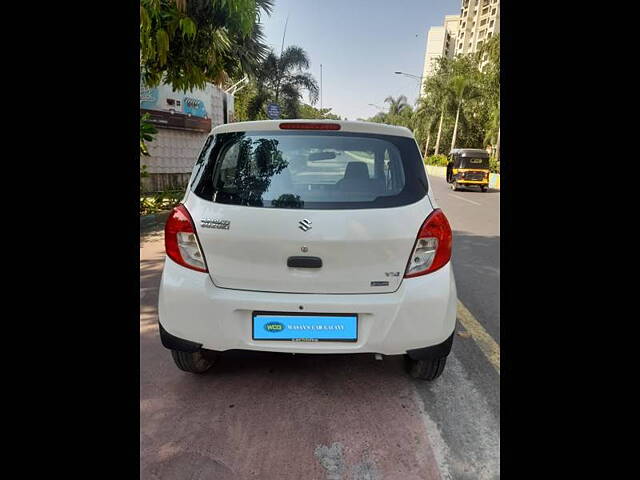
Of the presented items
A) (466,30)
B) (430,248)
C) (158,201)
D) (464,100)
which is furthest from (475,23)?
(430,248)

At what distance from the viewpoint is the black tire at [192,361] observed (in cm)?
233

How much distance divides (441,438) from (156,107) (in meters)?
10.4

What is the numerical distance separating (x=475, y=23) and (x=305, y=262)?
90206 mm

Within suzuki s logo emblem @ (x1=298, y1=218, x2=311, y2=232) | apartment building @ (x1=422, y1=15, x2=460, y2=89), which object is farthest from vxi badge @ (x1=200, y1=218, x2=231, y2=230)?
apartment building @ (x1=422, y1=15, x2=460, y2=89)

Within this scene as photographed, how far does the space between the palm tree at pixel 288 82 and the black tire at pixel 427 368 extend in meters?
18.8

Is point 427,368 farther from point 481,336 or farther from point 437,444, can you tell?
point 481,336

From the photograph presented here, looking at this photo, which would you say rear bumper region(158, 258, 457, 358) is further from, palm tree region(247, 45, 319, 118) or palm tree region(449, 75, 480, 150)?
palm tree region(449, 75, 480, 150)

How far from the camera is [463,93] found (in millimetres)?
A: 33094

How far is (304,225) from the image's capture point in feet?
6.22

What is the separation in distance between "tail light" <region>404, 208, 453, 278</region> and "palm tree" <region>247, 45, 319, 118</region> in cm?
1885

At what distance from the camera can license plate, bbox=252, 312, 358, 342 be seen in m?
1.94

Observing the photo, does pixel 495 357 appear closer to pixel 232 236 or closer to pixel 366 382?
pixel 366 382
